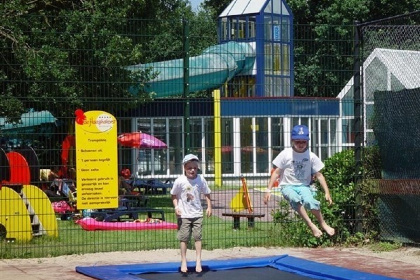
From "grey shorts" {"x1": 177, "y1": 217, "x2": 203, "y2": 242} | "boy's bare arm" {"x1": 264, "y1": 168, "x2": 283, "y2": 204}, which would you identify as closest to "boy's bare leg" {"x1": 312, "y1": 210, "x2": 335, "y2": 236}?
"boy's bare arm" {"x1": 264, "y1": 168, "x2": 283, "y2": 204}

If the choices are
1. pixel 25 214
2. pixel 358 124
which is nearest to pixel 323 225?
pixel 358 124

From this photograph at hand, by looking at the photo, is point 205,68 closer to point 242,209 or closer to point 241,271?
point 242,209

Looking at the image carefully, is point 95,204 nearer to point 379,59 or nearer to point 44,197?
point 44,197

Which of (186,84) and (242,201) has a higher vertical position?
(186,84)

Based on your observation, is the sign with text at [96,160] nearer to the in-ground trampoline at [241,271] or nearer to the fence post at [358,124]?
the in-ground trampoline at [241,271]

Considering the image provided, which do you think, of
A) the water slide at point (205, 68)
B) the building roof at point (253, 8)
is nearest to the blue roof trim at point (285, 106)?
the water slide at point (205, 68)

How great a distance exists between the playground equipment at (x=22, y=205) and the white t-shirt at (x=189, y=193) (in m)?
2.91

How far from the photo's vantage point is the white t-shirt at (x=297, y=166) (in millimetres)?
11617

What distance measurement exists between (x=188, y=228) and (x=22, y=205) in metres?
3.04

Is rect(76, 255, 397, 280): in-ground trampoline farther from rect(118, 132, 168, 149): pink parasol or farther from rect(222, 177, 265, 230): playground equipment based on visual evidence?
rect(222, 177, 265, 230): playground equipment

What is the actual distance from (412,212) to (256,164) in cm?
264

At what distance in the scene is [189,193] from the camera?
11516mm

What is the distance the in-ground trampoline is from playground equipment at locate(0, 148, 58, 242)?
7.03 feet

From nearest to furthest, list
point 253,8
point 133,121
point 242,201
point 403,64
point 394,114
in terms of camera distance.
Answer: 1. point 403,64
2. point 394,114
3. point 133,121
4. point 242,201
5. point 253,8
